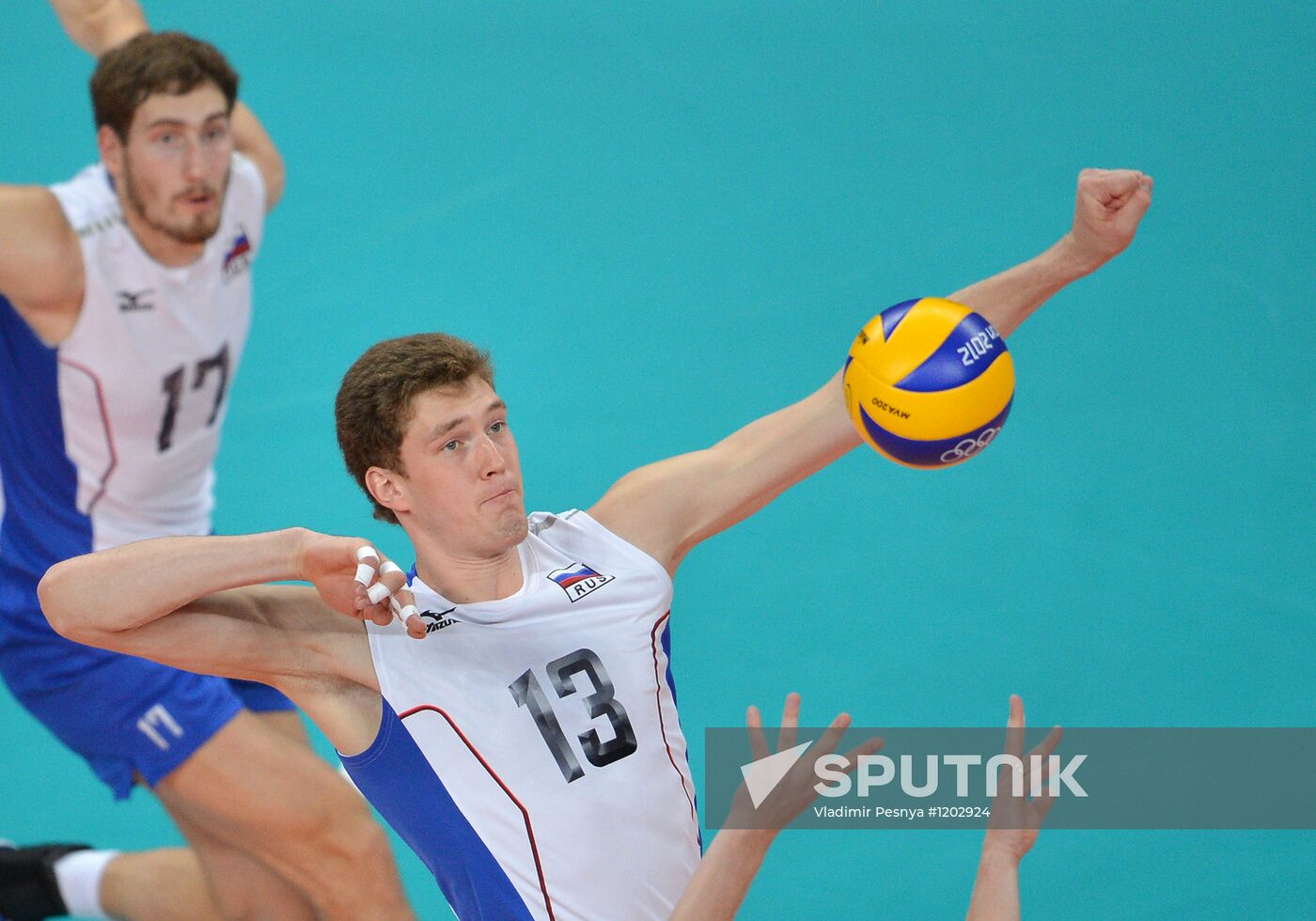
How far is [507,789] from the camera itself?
3082 mm

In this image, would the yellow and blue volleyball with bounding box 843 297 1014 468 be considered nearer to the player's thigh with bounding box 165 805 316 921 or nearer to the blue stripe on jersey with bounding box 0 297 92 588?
the player's thigh with bounding box 165 805 316 921

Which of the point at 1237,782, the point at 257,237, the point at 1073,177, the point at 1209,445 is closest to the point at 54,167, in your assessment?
the point at 257,237

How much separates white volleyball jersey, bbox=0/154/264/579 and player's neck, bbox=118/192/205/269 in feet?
0.07

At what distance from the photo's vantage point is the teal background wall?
5211mm

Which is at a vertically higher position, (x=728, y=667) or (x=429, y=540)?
(x=728, y=667)

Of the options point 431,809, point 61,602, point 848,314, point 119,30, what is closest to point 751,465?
point 431,809

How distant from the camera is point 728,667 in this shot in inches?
211

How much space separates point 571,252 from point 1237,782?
3641mm

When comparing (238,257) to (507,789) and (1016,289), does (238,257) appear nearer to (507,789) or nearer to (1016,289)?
(507,789)

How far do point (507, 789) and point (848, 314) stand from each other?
382 centimetres

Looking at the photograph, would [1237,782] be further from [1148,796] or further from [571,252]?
[571,252]

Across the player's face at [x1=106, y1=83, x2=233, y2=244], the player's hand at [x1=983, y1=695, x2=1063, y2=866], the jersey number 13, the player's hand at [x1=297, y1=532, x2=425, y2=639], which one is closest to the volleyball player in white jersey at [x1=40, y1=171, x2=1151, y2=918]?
the jersey number 13

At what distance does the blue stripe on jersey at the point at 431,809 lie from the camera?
3080mm

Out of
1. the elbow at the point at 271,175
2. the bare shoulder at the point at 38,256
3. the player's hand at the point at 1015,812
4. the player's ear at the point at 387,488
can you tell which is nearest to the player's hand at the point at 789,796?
the player's hand at the point at 1015,812
